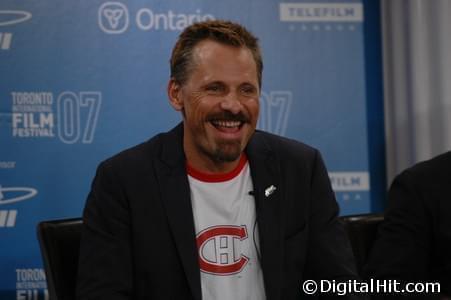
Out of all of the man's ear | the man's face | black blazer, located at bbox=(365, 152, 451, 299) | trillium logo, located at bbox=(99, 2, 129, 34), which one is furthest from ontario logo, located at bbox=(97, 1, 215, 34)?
black blazer, located at bbox=(365, 152, 451, 299)

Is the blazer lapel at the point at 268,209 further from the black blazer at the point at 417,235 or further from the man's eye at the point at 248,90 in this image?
the black blazer at the point at 417,235

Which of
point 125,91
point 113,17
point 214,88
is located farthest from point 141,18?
point 214,88

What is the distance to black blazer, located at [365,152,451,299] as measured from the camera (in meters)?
2.26

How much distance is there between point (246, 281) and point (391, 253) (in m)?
0.54

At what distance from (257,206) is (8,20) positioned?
6.87ft

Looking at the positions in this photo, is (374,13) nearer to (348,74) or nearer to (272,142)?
(348,74)

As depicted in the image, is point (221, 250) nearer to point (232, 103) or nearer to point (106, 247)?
point (106, 247)

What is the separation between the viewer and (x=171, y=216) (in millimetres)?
2082

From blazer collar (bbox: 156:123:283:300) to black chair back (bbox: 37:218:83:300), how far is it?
18.0 inches

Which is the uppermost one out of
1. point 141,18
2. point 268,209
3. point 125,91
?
point 141,18

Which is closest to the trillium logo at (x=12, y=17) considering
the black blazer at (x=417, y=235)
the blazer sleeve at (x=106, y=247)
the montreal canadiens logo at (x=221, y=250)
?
the blazer sleeve at (x=106, y=247)

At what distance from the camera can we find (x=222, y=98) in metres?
2.12

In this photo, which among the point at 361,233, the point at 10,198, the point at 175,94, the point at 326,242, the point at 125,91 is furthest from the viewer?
the point at 125,91

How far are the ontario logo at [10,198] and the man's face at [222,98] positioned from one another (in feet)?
5.49
